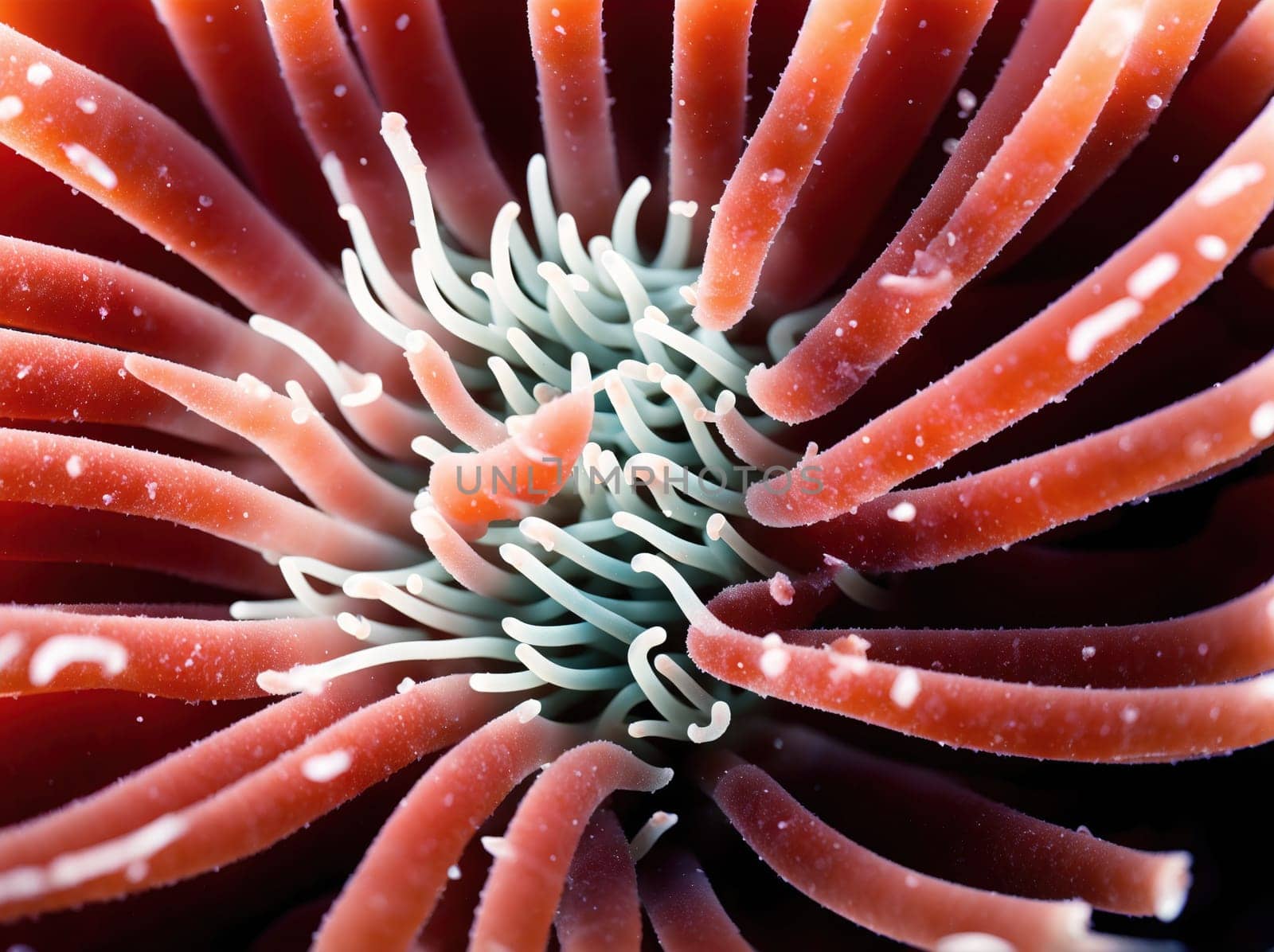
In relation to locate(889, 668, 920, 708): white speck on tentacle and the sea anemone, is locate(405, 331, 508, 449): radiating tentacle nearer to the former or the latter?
the sea anemone

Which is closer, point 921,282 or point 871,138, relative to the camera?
point 921,282

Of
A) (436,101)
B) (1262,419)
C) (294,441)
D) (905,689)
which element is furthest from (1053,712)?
(436,101)

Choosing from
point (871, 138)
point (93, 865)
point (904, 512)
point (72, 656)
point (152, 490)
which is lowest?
point (93, 865)

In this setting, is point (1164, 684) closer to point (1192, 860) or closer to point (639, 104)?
point (1192, 860)

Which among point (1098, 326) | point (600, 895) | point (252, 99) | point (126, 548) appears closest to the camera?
point (1098, 326)

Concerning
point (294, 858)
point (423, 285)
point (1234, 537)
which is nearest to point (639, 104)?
point (423, 285)

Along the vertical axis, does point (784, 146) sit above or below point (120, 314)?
below

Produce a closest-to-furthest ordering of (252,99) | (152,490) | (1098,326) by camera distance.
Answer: (1098,326) < (152,490) < (252,99)

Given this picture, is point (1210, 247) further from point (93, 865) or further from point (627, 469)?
point (93, 865)
